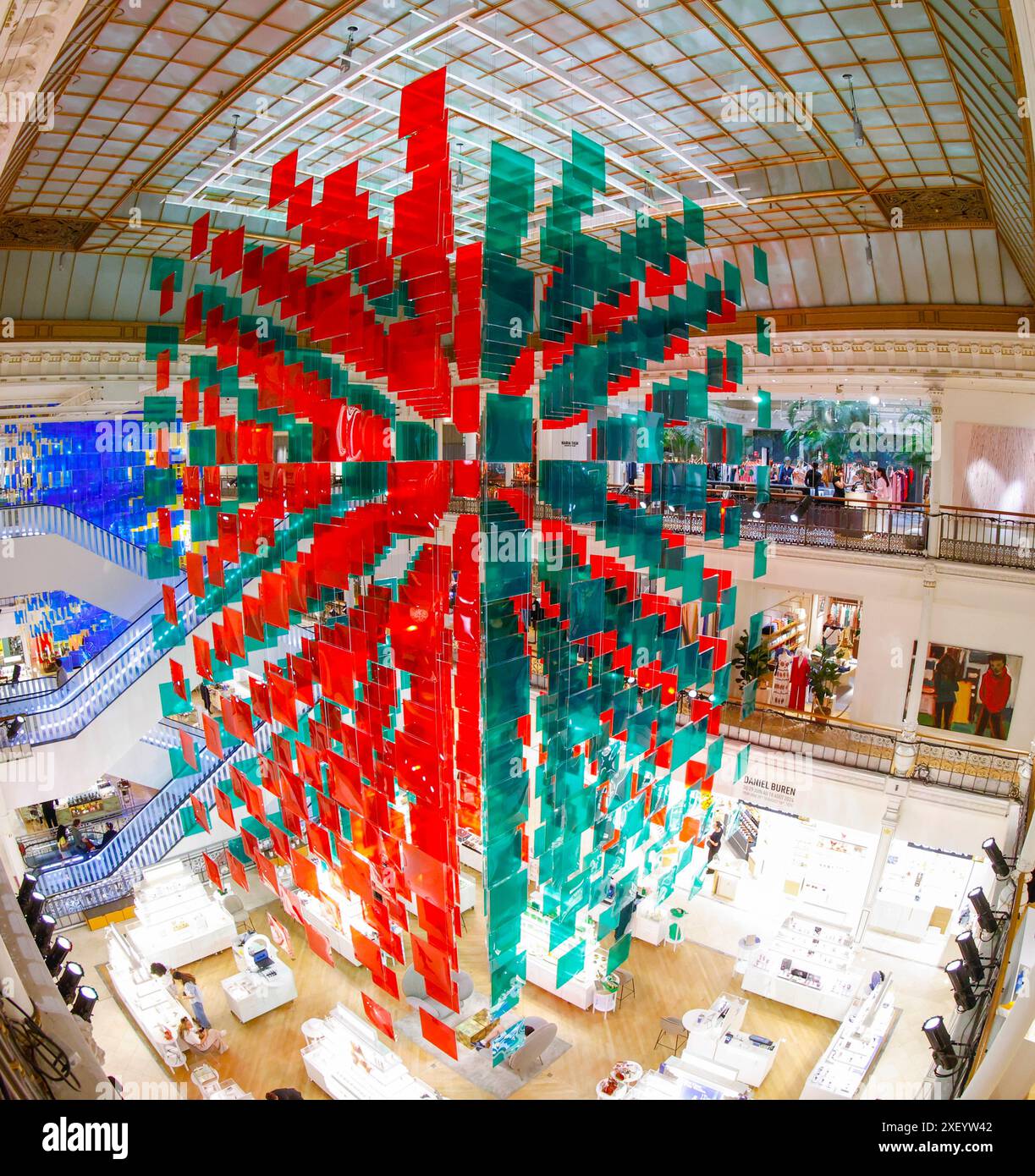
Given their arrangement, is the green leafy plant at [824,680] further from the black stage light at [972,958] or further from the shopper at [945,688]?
the black stage light at [972,958]

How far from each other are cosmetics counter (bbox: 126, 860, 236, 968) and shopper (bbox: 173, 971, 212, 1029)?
0.70 m

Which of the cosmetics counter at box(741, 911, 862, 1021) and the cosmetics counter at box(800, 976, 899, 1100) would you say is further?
the cosmetics counter at box(741, 911, 862, 1021)

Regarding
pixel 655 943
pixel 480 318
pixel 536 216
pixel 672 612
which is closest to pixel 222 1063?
pixel 655 943

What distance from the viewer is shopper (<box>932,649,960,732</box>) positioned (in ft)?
49.3

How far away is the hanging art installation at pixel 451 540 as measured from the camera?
5777 mm

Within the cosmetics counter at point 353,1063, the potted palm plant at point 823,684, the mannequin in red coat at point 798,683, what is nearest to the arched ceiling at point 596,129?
the potted palm plant at point 823,684

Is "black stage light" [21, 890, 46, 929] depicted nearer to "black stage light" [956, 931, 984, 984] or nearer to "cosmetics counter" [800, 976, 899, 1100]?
"cosmetics counter" [800, 976, 899, 1100]

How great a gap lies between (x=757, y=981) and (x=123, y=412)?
16.7 m

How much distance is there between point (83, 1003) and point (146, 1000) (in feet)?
11.0

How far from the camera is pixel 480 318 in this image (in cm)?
537

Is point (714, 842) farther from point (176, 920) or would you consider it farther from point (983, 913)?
point (176, 920)

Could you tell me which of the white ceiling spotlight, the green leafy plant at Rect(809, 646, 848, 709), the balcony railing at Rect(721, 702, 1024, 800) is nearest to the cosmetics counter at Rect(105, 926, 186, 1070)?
the balcony railing at Rect(721, 702, 1024, 800)

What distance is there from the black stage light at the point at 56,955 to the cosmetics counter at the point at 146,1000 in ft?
7.67
